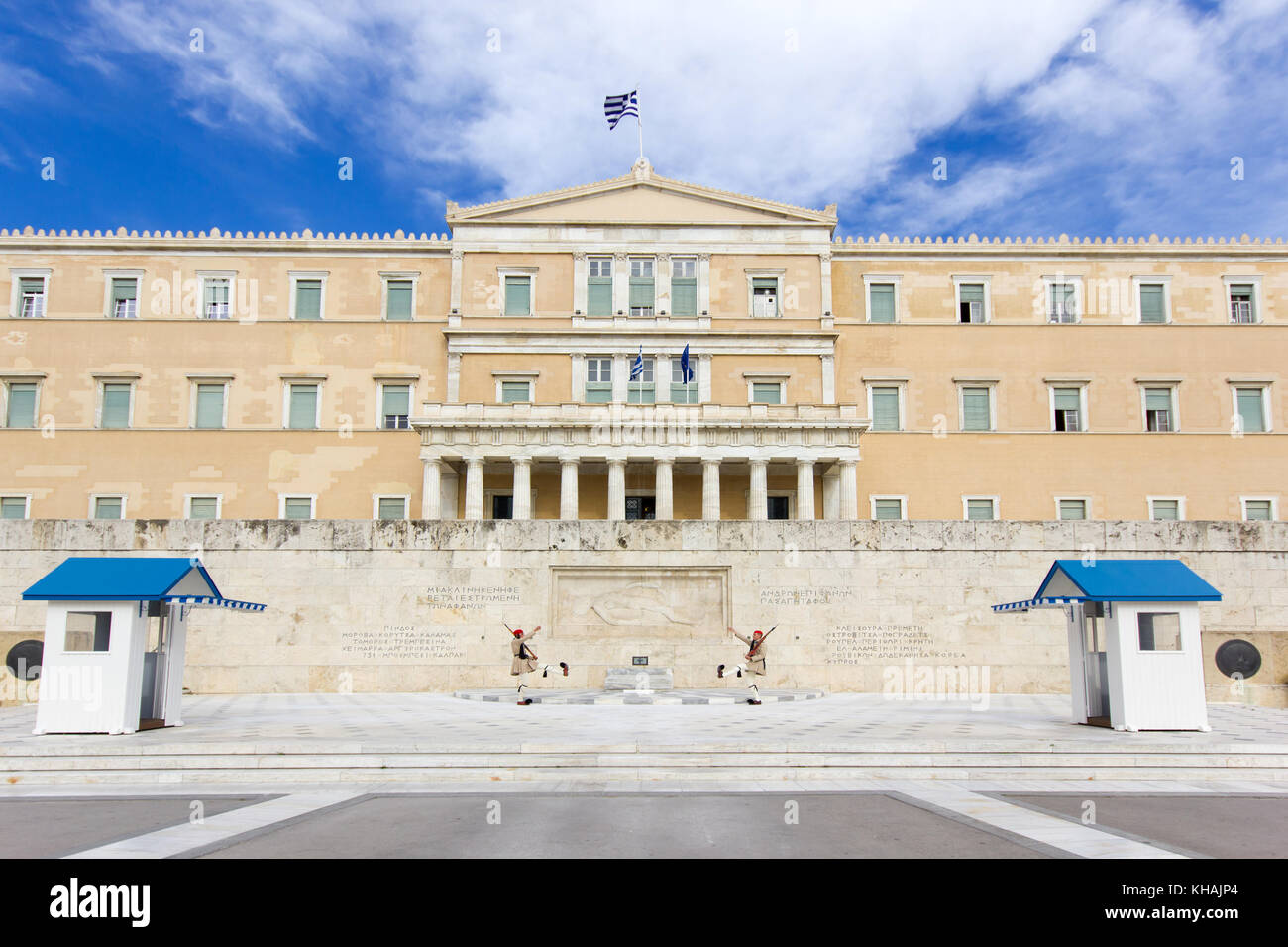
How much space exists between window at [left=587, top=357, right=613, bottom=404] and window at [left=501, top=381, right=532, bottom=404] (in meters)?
2.62

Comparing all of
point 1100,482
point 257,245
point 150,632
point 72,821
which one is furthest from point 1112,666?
point 257,245

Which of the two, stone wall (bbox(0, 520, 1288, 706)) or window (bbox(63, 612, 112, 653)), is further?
stone wall (bbox(0, 520, 1288, 706))

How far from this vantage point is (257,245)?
44.6m

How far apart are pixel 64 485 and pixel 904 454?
119 feet

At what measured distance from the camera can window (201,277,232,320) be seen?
4447cm

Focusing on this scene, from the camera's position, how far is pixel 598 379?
44.0m

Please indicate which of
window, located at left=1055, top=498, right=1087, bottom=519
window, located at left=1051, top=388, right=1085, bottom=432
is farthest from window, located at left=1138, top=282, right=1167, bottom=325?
window, located at left=1055, top=498, right=1087, bottom=519

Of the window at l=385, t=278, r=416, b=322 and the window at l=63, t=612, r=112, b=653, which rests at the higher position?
the window at l=385, t=278, r=416, b=322

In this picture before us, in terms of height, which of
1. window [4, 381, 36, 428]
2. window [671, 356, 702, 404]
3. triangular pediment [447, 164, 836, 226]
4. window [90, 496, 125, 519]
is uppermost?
triangular pediment [447, 164, 836, 226]

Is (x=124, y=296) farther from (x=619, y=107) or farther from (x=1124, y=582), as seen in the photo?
(x=1124, y=582)

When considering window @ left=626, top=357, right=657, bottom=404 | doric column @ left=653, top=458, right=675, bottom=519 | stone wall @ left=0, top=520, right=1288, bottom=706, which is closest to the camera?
stone wall @ left=0, top=520, right=1288, bottom=706

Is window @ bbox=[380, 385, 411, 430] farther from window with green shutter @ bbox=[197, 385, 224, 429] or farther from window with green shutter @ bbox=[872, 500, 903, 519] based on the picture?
window with green shutter @ bbox=[872, 500, 903, 519]

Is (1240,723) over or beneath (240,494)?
beneath
